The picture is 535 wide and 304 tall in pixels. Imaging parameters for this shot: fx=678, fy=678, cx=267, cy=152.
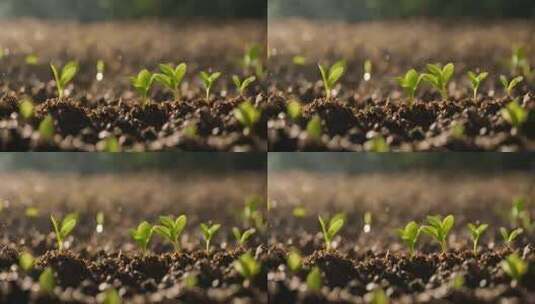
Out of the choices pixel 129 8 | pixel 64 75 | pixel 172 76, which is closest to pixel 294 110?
pixel 172 76

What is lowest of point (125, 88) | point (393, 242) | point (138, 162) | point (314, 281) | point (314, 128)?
point (314, 281)

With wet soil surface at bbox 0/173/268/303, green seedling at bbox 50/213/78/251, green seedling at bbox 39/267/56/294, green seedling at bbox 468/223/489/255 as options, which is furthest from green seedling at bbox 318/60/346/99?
green seedling at bbox 39/267/56/294

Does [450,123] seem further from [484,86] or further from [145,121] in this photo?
[145,121]

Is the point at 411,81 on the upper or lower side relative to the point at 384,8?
lower

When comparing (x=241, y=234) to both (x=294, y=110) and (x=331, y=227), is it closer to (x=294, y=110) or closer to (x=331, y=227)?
(x=331, y=227)

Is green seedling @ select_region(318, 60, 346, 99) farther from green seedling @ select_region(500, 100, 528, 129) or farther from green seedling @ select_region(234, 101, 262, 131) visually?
green seedling @ select_region(500, 100, 528, 129)

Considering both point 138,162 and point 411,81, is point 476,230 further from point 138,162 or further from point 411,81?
point 138,162
